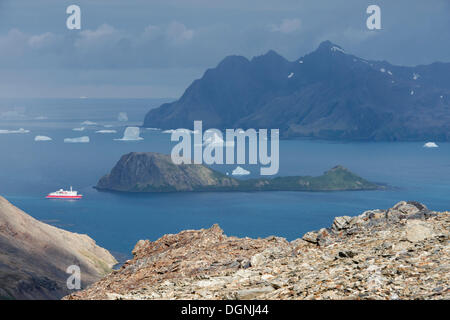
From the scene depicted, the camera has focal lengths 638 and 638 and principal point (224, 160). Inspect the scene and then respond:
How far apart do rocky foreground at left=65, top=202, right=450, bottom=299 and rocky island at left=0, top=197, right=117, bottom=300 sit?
182 ft

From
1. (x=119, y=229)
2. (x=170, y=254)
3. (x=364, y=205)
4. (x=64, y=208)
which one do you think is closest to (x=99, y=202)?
(x=64, y=208)

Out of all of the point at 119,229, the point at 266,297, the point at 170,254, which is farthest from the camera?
the point at 119,229

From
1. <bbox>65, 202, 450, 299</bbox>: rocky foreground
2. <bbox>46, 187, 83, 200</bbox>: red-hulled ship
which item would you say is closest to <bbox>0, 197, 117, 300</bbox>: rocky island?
<bbox>65, 202, 450, 299</bbox>: rocky foreground

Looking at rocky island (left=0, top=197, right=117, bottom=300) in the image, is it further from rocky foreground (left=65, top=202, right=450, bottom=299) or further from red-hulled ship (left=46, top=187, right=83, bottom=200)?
red-hulled ship (left=46, top=187, right=83, bottom=200)

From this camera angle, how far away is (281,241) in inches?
822

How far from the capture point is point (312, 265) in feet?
52.1

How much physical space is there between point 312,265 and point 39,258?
8061 centimetres

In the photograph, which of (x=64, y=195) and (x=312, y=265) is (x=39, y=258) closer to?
(x=312, y=265)

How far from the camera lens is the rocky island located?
7541 cm

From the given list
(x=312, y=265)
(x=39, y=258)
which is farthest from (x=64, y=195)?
(x=312, y=265)

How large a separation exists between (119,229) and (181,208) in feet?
109

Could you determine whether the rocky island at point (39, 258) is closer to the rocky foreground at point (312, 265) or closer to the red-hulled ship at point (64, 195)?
the rocky foreground at point (312, 265)

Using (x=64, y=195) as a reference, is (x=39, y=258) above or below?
above
